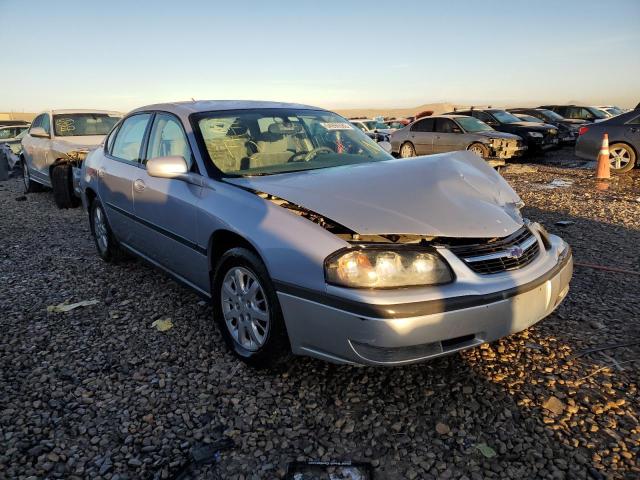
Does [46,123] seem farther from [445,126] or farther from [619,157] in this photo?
[619,157]

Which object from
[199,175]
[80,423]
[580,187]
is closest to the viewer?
[80,423]

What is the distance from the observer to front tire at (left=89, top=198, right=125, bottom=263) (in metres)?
4.99

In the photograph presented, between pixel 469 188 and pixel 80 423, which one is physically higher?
pixel 469 188

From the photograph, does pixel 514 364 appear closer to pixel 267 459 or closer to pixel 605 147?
pixel 267 459

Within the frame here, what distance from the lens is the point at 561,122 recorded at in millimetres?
17359

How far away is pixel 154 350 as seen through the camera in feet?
10.8

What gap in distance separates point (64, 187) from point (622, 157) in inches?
437

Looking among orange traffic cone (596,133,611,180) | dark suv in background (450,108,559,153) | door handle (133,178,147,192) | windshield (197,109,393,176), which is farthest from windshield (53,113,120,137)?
dark suv in background (450,108,559,153)

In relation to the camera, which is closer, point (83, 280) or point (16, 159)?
point (83, 280)

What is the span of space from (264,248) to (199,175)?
96 centimetres

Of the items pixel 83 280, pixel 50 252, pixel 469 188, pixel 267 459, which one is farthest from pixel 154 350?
pixel 50 252

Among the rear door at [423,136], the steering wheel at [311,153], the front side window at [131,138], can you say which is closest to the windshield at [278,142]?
the steering wheel at [311,153]

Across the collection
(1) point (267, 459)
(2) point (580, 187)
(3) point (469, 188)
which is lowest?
(1) point (267, 459)

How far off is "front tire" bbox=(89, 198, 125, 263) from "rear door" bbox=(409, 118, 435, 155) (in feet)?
33.7
